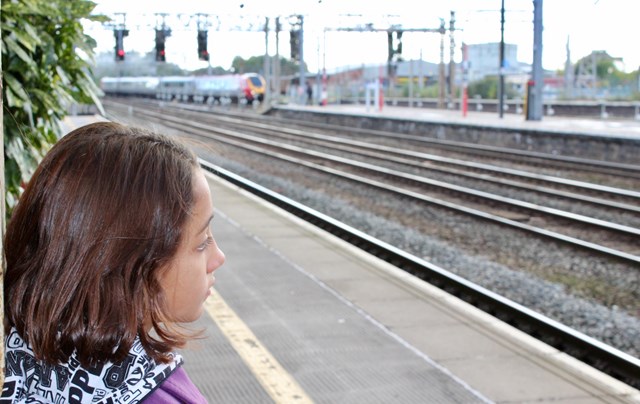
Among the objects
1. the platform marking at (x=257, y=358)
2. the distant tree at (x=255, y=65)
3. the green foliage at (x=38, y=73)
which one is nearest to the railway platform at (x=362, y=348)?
the platform marking at (x=257, y=358)

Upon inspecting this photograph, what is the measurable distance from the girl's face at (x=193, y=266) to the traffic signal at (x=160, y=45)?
43.9m

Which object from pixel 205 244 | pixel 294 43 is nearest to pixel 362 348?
pixel 205 244

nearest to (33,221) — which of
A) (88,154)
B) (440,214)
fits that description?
(88,154)

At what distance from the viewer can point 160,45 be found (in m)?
44.0

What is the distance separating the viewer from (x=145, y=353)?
1.18 metres

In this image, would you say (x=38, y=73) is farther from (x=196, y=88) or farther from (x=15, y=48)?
(x=196, y=88)

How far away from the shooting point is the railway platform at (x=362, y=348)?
13.6ft

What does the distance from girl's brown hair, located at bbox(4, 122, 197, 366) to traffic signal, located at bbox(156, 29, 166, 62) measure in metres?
44.0

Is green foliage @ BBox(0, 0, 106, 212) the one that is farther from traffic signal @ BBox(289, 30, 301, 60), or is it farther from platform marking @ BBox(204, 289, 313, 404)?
traffic signal @ BBox(289, 30, 301, 60)

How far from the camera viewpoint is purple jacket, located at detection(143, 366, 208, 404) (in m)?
1.15

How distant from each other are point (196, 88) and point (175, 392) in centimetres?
6191

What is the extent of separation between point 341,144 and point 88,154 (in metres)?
22.1

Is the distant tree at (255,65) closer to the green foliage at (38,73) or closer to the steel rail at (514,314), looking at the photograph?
the steel rail at (514,314)

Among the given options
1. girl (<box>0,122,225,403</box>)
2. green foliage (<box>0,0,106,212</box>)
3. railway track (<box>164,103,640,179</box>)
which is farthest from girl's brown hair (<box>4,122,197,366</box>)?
railway track (<box>164,103,640,179</box>)
